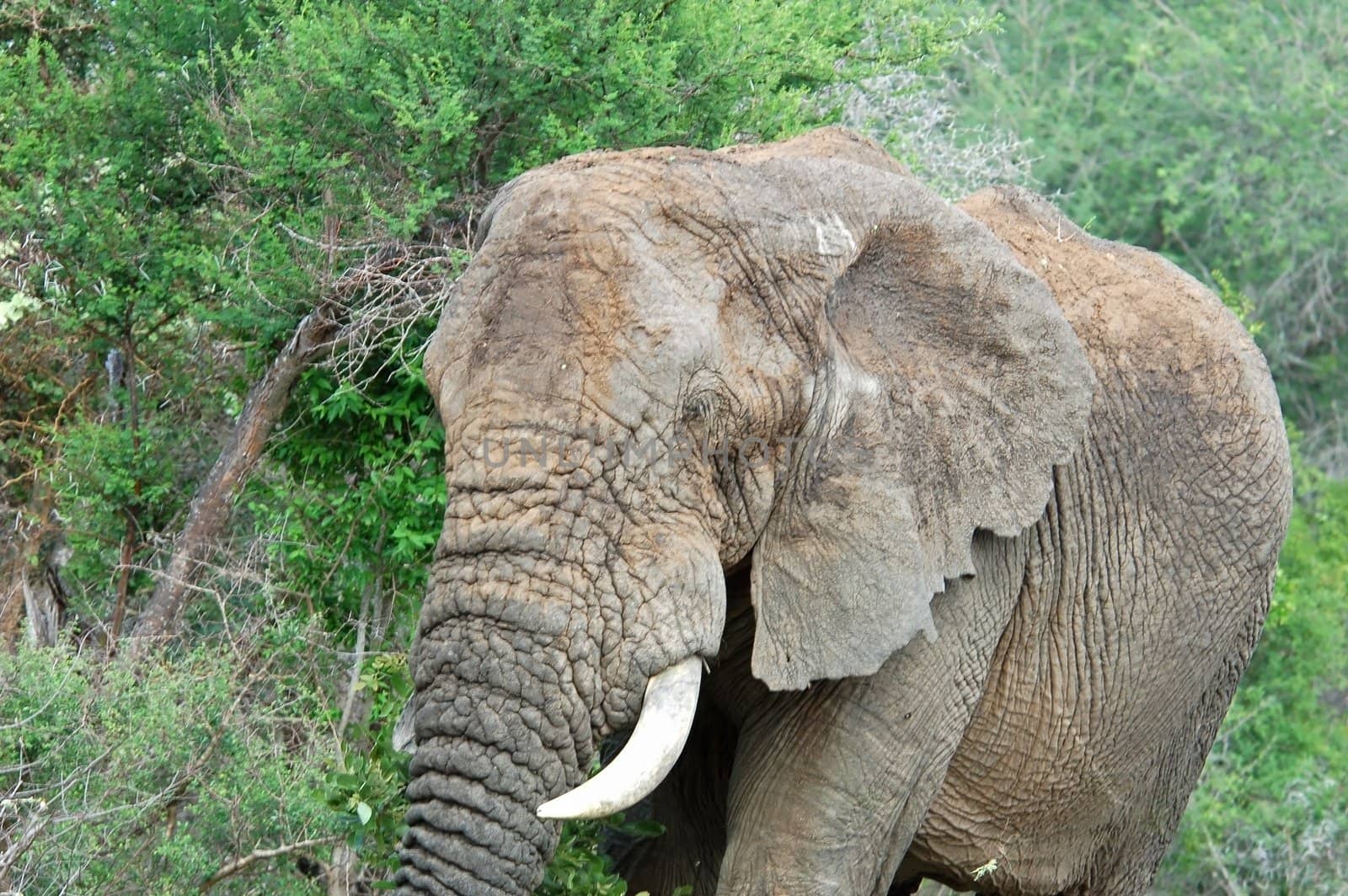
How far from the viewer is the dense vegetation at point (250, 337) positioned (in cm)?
554

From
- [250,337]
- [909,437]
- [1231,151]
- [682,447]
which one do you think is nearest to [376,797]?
[682,447]

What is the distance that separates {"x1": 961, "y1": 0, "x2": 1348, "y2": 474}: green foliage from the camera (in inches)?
568

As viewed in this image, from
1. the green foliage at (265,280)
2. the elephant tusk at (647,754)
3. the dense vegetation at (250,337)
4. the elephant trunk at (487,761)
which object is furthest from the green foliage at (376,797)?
the elephant tusk at (647,754)

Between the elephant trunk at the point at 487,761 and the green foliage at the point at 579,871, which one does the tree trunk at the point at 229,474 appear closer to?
the green foliage at the point at 579,871

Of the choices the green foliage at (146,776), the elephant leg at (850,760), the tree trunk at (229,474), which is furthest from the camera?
the tree trunk at (229,474)

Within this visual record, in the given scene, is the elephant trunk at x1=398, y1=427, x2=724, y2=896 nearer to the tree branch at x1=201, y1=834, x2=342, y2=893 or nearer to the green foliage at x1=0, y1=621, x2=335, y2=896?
the green foliage at x1=0, y1=621, x2=335, y2=896

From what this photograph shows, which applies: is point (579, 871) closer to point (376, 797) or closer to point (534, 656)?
point (376, 797)

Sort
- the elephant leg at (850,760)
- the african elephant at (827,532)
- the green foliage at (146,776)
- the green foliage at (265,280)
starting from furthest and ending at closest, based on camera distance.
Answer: the green foliage at (265,280), the green foliage at (146,776), the elephant leg at (850,760), the african elephant at (827,532)

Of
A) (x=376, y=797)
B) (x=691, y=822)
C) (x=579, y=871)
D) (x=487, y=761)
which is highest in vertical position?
(x=487, y=761)

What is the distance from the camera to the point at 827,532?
4.42 metres

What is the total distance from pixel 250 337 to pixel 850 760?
3021 mm

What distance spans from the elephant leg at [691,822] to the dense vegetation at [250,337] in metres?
0.43

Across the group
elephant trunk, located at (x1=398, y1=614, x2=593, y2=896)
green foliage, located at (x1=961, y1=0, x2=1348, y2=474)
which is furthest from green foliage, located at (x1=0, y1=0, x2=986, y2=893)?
green foliage, located at (x1=961, y1=0, x2=1348, y2=474)

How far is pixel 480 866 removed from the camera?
3873 mm
